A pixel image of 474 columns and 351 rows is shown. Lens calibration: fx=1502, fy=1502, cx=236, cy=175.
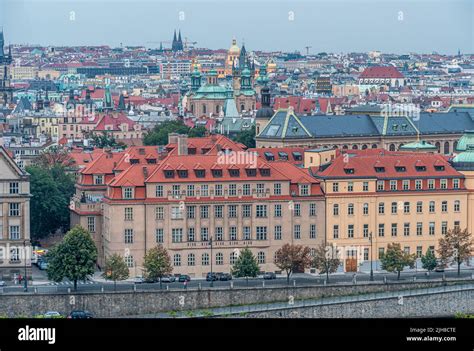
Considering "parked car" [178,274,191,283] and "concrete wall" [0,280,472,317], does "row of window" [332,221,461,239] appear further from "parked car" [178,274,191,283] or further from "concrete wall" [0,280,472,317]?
"concrete wall" [0,280,472,317]

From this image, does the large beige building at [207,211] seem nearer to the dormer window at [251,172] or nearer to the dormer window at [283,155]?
the dormer window at [251,172]

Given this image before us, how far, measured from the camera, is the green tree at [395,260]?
33372 millimetres

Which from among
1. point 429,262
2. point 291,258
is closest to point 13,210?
point 291,258

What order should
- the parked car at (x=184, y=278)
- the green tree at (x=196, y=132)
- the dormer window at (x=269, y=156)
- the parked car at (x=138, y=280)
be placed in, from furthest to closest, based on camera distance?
the green tree at (x=196, y=132) → the dormer window at (x=269, y=156) → the parked car at (x=184, y=278) → the parked car at (x=138, y=280)

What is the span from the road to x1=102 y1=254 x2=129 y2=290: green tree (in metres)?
0.16

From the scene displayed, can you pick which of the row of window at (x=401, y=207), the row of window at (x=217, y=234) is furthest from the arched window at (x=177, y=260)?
the row of window at (x=401, y=207)

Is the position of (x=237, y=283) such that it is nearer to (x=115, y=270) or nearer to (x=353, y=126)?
(x=115, y=270)

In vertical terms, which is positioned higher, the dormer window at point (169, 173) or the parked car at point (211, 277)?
the dormer window at point (169, 173)

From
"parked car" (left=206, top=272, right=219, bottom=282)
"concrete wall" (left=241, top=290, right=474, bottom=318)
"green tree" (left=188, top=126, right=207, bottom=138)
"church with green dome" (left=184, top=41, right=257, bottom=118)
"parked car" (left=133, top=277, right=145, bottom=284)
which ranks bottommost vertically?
"concrete wall" (left=241, top=290, right=474, bottom=318)

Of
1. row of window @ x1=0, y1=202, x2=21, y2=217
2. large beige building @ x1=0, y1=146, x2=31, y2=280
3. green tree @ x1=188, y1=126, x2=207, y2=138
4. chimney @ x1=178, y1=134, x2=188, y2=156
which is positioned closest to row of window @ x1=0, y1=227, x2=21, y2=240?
large beige building @ x1=0, y1=146, x2=31, y2=280

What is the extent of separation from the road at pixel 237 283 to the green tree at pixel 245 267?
0.12 metres

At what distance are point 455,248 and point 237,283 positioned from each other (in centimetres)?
585

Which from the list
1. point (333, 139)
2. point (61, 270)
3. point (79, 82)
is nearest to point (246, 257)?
point (61, 270)

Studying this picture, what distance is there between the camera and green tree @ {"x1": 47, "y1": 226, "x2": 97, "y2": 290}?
3058cm
